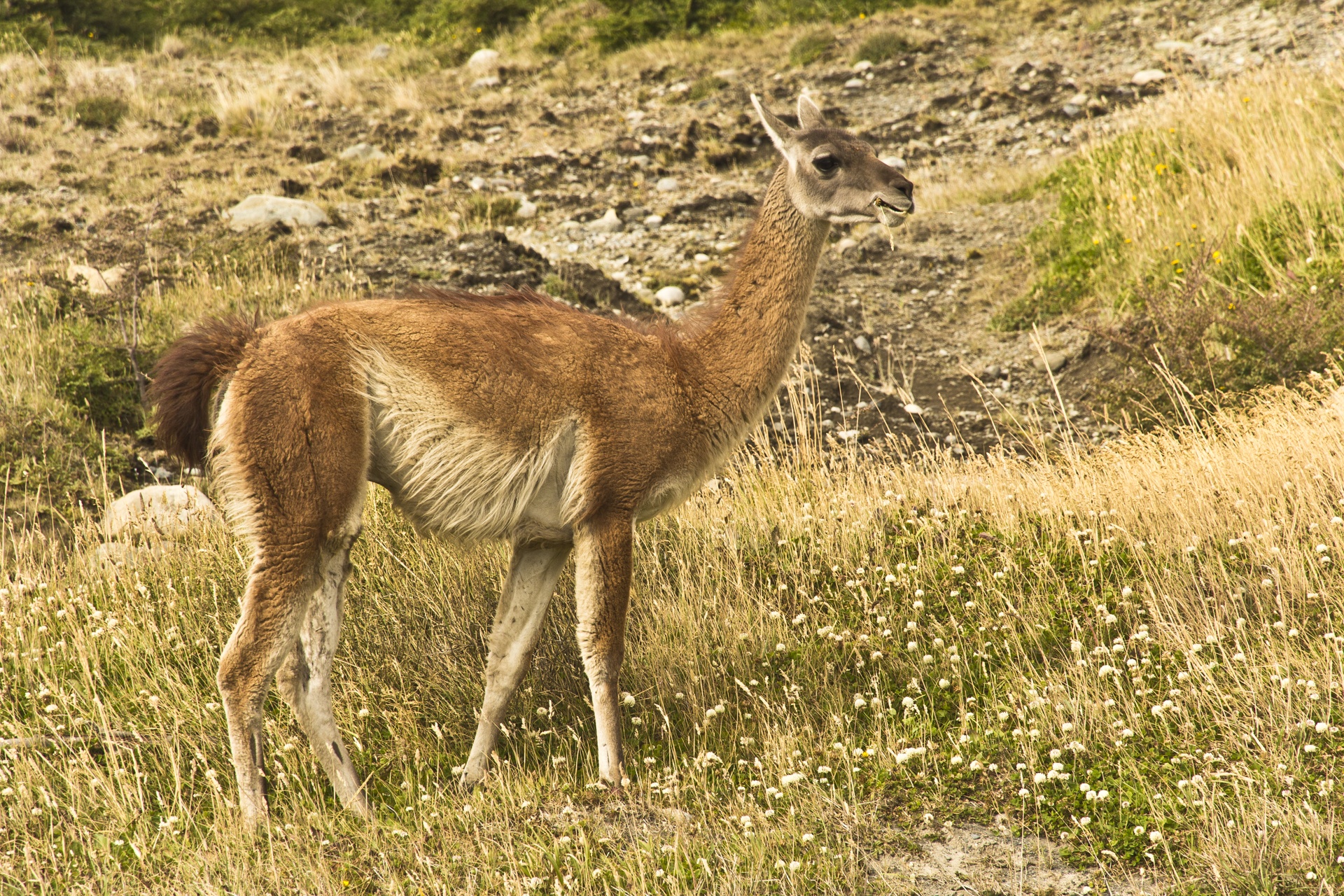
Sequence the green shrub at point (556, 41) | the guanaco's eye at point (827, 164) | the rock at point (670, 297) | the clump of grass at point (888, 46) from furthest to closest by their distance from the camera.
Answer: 1. the green shrub at point (556, 41)
2. the clump of grass at point (888, 46)
3. the rock at point (670, 297)
4. the guanaco's eye at point (827, 164)

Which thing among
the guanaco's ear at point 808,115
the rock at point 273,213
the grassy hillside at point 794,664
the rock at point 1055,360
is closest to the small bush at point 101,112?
the rock at point 273,213

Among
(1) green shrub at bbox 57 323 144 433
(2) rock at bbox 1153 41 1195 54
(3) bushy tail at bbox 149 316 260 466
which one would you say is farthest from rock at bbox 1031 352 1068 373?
(2) rock at bbox 1153 41 1195 54

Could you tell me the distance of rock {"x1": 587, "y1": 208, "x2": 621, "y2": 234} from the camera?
14.0 meters

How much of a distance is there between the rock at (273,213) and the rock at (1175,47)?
45.2 feet

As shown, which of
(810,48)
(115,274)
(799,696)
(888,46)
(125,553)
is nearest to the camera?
(799,696)

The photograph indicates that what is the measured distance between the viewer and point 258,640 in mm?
4453

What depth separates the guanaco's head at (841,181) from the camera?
536 centimetres

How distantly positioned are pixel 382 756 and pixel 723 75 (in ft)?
→ 58.3

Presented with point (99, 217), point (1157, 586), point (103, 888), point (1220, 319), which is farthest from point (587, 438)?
point (99, 217)

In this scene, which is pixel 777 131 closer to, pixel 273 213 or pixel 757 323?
pixel 757 323

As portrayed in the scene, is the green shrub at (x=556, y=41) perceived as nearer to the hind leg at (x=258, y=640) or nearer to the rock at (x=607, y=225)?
the rock at (x=607, y=225)

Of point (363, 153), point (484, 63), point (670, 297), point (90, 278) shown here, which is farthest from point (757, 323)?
point (484, 63)

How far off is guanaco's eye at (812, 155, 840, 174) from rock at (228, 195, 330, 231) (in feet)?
29.3

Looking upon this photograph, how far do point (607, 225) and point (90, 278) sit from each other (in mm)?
5987
